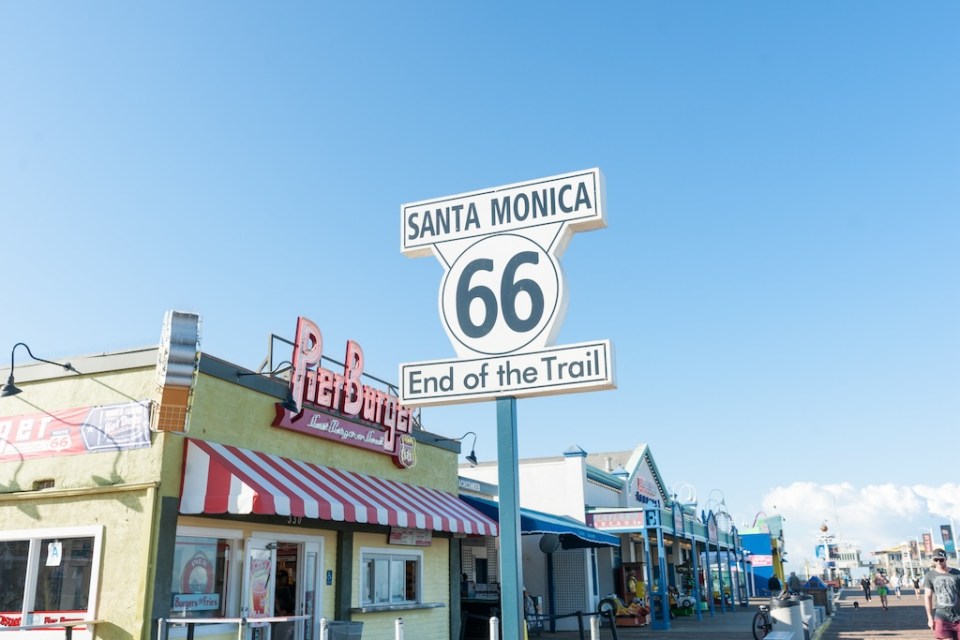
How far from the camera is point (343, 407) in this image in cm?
1404

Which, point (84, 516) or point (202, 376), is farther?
point (202, 376)

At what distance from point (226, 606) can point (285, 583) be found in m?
1.51

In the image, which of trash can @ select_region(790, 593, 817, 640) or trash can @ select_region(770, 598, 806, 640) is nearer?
trash can @ select_region(770, 598, 806, 640)

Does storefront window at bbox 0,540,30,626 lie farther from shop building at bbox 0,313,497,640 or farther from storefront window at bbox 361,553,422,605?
storefront window at bbox 361,553,422,605

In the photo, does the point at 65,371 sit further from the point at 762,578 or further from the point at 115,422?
the point at 762,578

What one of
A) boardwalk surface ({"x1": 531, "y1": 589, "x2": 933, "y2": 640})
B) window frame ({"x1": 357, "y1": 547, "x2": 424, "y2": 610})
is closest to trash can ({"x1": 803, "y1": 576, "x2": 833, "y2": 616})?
boardwalk surface ({"x1": 531, "y1": 589, "x2": 933, "y2": 640})

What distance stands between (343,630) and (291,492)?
74.4 inches

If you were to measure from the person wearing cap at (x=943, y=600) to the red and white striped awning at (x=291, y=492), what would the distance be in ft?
24.2

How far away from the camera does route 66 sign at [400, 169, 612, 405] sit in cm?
689

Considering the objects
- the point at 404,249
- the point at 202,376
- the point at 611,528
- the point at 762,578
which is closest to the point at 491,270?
the point at 404,249

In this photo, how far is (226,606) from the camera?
455 inches

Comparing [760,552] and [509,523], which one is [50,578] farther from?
[760,552]

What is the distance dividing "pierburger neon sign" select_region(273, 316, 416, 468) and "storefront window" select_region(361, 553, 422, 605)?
1.73 meters

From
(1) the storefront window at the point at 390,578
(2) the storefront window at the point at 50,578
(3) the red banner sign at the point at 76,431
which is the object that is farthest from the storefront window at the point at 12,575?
(1) the storefront window at the point at 390,578
